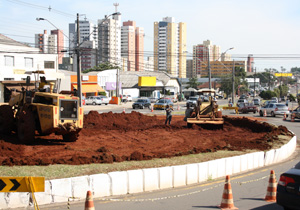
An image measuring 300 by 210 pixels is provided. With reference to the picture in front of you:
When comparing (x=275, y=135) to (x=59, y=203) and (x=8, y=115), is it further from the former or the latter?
(x=59, y=203)

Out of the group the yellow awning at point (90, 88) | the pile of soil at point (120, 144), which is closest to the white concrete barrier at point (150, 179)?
the pile of soil at point (120, 144)

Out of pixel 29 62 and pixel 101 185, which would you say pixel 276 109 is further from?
pixel 101 185

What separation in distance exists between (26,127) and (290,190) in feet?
38.9

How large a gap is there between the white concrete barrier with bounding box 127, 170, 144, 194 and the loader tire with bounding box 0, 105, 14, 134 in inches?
379

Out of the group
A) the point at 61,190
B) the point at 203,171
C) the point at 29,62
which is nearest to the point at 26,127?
the point at 61,190

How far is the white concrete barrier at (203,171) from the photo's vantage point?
12891 mm

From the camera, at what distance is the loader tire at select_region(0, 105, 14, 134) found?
61.4ft

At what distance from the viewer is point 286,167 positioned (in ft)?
53.4

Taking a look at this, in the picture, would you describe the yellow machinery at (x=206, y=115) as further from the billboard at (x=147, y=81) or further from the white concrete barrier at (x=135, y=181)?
the billboard at (x=147, y=81)

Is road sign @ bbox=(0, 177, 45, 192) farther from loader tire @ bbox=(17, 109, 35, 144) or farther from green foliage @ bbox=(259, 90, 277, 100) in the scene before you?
green foliage @ bbox=(259, 90, 277, 100)

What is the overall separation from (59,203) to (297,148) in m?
15.9

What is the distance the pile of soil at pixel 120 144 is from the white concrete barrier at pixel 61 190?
9.93ft

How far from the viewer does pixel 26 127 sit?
56.1 feet

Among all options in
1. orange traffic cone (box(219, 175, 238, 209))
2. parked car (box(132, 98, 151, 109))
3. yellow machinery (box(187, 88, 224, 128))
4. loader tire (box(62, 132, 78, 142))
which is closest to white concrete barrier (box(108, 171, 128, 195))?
orange traffic cone (box(219, 175, 238, 209))
